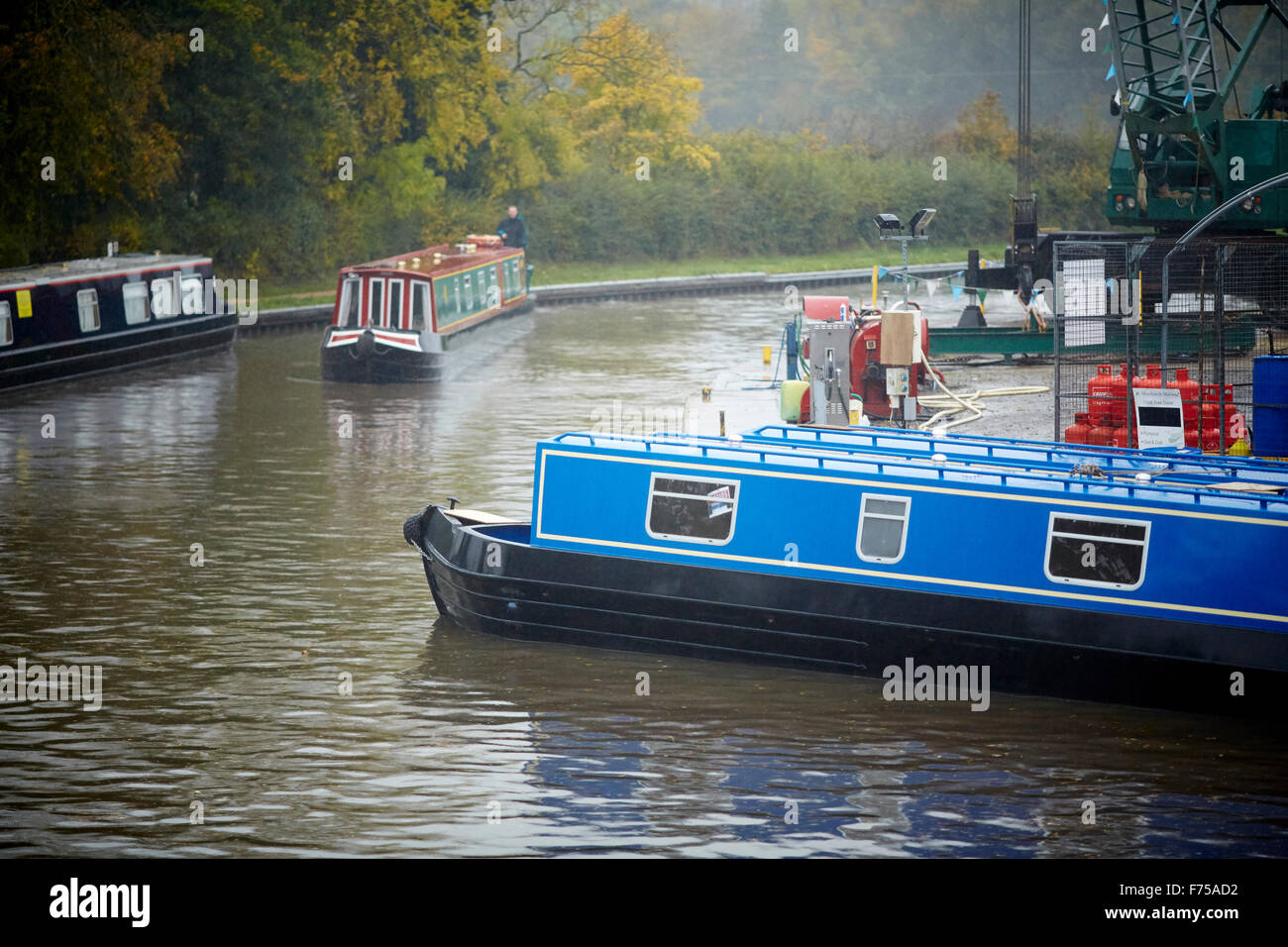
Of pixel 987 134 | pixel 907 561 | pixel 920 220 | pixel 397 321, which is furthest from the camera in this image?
pixel 987 134

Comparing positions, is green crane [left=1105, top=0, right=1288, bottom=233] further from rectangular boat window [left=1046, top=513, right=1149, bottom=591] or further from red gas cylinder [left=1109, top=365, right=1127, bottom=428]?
rectangular boat window [left=1046, top=513, right=1149, bottom=591]

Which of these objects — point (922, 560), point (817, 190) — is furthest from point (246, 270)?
point (922, 560)

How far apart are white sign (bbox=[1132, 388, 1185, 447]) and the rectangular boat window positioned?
4.67 meters

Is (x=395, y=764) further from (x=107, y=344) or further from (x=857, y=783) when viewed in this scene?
(x=107, y=344)

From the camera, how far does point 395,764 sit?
34.0ft

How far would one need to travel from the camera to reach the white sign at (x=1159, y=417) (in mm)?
15734

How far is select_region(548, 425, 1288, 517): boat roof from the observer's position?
11.5m

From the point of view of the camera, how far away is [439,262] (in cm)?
3219

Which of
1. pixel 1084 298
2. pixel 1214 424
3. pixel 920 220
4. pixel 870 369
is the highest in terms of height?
pixel 920 220

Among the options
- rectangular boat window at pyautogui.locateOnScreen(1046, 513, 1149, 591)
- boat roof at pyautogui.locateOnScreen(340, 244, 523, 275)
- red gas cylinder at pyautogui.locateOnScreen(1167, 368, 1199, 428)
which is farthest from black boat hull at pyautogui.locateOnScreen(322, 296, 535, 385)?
rectangular boat window at pyautogui.locateOnScreen(1046, 513, 1149, 591)

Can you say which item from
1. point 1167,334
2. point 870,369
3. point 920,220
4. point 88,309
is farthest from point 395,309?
point 1167,334

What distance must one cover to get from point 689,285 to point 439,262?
14727 millimetres

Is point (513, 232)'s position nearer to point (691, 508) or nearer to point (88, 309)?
point (88, 309)
